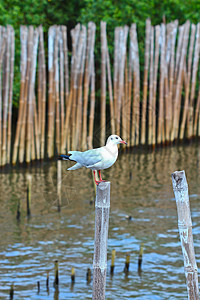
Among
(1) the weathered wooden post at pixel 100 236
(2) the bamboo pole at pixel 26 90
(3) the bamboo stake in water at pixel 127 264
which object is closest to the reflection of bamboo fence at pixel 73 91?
(2) the bamboo pole at pixel 26 90

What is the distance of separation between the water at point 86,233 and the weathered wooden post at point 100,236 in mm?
707

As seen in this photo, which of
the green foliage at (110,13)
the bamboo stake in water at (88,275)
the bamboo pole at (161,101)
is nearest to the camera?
the bamboo stake in water at (88,275)

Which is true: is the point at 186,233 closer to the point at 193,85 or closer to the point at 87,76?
the point at 87,76

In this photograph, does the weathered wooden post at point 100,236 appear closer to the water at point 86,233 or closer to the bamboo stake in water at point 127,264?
the water at point 86,233

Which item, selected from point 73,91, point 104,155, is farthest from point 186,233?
point 73,91

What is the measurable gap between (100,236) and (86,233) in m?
4.72

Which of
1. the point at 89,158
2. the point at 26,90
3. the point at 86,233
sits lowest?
the point at 86,233

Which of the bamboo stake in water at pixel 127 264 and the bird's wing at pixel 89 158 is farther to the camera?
the bamboo stake in water at pixel 127 264

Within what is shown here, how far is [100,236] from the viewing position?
5.34m

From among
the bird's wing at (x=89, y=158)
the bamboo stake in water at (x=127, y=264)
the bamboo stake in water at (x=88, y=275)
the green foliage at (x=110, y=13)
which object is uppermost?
the green foliage at (x=110, y=13)

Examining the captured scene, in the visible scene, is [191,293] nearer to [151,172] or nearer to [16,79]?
[151,172]

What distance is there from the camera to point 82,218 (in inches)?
426

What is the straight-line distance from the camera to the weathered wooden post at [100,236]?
5.27 meters

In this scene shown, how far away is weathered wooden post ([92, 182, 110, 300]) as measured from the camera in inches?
207
